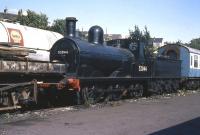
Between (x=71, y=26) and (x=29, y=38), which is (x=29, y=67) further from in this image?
(x=71, y=26)

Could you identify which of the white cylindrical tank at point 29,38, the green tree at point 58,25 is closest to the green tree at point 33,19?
the green tree at point 58,25

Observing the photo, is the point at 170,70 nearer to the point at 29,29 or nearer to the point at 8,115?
the point at 29,29

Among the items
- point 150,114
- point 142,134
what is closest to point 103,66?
point 150,114

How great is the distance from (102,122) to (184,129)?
7.93 feet

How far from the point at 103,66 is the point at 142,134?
8.54 metres

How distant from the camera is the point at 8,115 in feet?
44.4

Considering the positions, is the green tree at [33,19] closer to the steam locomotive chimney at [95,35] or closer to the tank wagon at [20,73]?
the steam locomotive chimney at [95,35]

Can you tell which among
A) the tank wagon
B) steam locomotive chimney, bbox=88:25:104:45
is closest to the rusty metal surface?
the tank wagon

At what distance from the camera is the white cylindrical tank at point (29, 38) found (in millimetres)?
16938

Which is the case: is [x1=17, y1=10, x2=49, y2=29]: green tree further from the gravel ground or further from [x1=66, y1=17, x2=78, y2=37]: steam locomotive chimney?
the gravel ground

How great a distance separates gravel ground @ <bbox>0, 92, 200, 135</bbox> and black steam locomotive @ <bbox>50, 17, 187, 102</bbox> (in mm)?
1811

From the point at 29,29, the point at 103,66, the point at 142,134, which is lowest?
the point at 142,134

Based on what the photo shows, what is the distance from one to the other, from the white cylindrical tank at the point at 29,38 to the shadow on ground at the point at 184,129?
6888mm

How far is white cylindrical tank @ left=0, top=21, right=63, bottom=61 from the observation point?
16938mm
